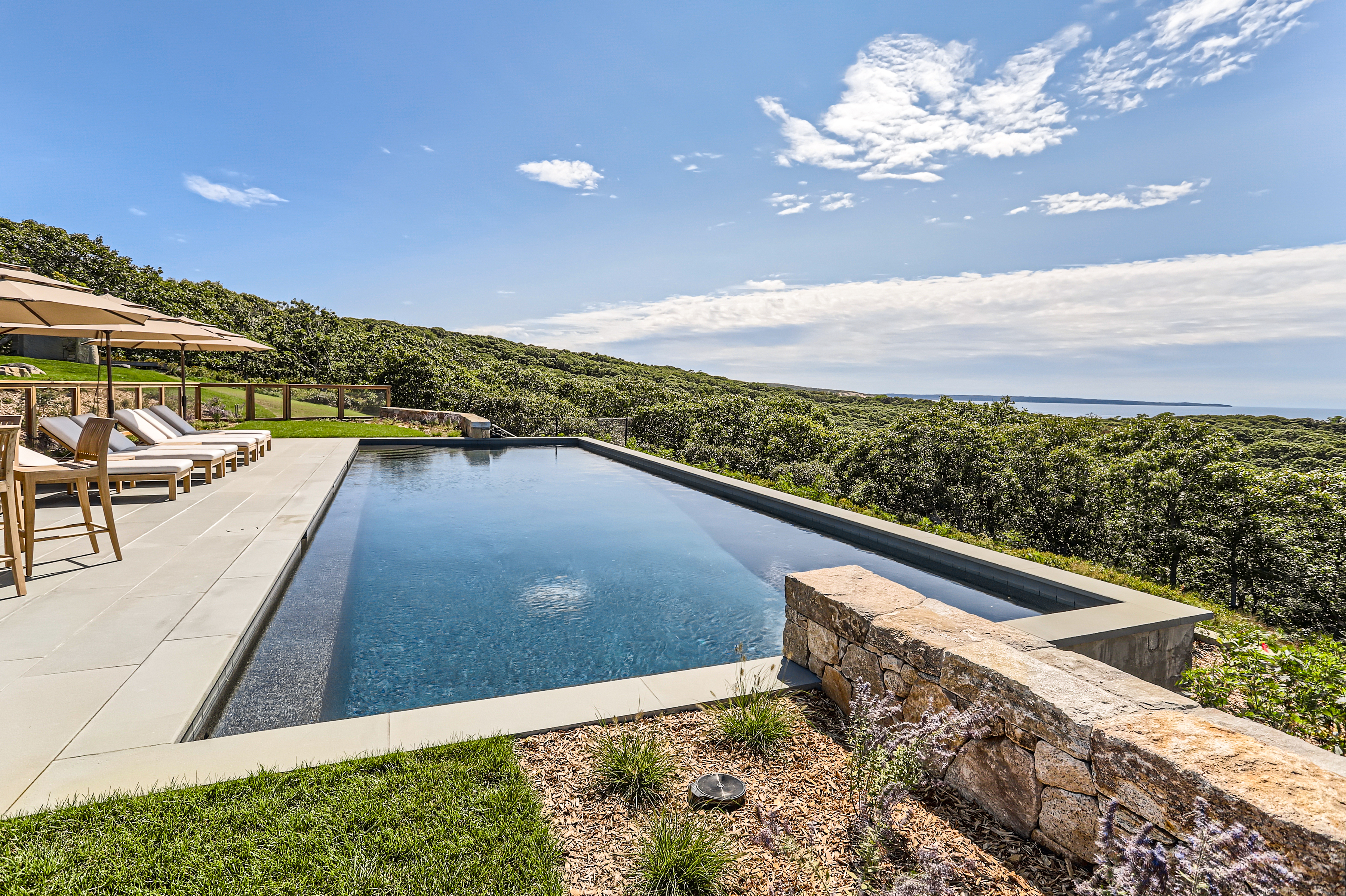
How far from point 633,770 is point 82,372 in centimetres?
2577

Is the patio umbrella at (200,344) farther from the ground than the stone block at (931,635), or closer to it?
farther from the ground

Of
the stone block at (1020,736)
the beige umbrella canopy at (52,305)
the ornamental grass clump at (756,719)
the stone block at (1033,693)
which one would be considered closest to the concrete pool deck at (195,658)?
the ornamental grass clump at (756,719)

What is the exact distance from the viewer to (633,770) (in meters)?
2.37

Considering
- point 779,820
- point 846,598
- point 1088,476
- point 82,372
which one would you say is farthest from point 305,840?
point 82,372

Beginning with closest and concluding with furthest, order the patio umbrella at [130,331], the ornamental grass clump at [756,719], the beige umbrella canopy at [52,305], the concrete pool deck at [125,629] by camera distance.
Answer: the concrete pool deck at [125,629]
the ornamental grass clump at [756,719]
the beige umbrella canopy at [52,305]
the patio umbrella at [130,331]

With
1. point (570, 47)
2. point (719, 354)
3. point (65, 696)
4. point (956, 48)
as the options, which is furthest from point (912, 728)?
point (719, 354)

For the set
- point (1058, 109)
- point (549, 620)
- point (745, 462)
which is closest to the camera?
point (549, 620)

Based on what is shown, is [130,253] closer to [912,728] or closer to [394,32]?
[394,32]

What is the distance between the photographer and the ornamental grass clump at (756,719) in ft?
8.89

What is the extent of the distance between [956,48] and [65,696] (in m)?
11.5

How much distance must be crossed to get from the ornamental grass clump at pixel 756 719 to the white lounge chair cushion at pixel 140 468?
736cm

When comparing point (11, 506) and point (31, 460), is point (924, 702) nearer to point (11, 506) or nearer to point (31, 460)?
point (11, 506)

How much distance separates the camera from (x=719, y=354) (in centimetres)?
2872

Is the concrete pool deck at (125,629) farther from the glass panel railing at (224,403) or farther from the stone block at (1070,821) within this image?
the glass panel railing at (224,403)
